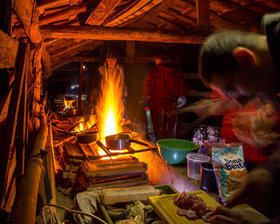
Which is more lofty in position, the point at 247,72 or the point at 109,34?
the point at 109,34

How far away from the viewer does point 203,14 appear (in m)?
5.67

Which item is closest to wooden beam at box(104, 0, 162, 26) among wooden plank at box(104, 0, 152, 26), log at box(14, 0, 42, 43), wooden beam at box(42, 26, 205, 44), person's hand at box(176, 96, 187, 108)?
wooden plank at box(104, 0, 152, 26)

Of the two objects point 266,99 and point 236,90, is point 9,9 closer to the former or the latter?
point 236,90

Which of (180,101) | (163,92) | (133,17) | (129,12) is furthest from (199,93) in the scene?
(129,12)

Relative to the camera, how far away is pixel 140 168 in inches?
147

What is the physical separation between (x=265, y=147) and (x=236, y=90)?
2649 millimetres

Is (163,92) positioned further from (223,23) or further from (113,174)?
(113,174)

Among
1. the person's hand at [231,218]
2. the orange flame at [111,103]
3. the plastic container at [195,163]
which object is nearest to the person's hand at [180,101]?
the orange flame at [111,103]

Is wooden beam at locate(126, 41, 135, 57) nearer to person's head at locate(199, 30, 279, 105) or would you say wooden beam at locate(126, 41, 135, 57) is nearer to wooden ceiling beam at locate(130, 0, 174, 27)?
wooden ceiling beam at locate(130, 0, 174, 27)

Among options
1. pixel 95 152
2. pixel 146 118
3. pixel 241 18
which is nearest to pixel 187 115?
pixel 146 118

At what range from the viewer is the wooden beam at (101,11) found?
155 inches

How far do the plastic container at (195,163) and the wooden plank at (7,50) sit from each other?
263cm

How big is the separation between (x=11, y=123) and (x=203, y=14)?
17.5 ft

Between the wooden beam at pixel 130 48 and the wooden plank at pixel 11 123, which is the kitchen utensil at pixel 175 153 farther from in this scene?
the wooden beam at pixel 130 48
